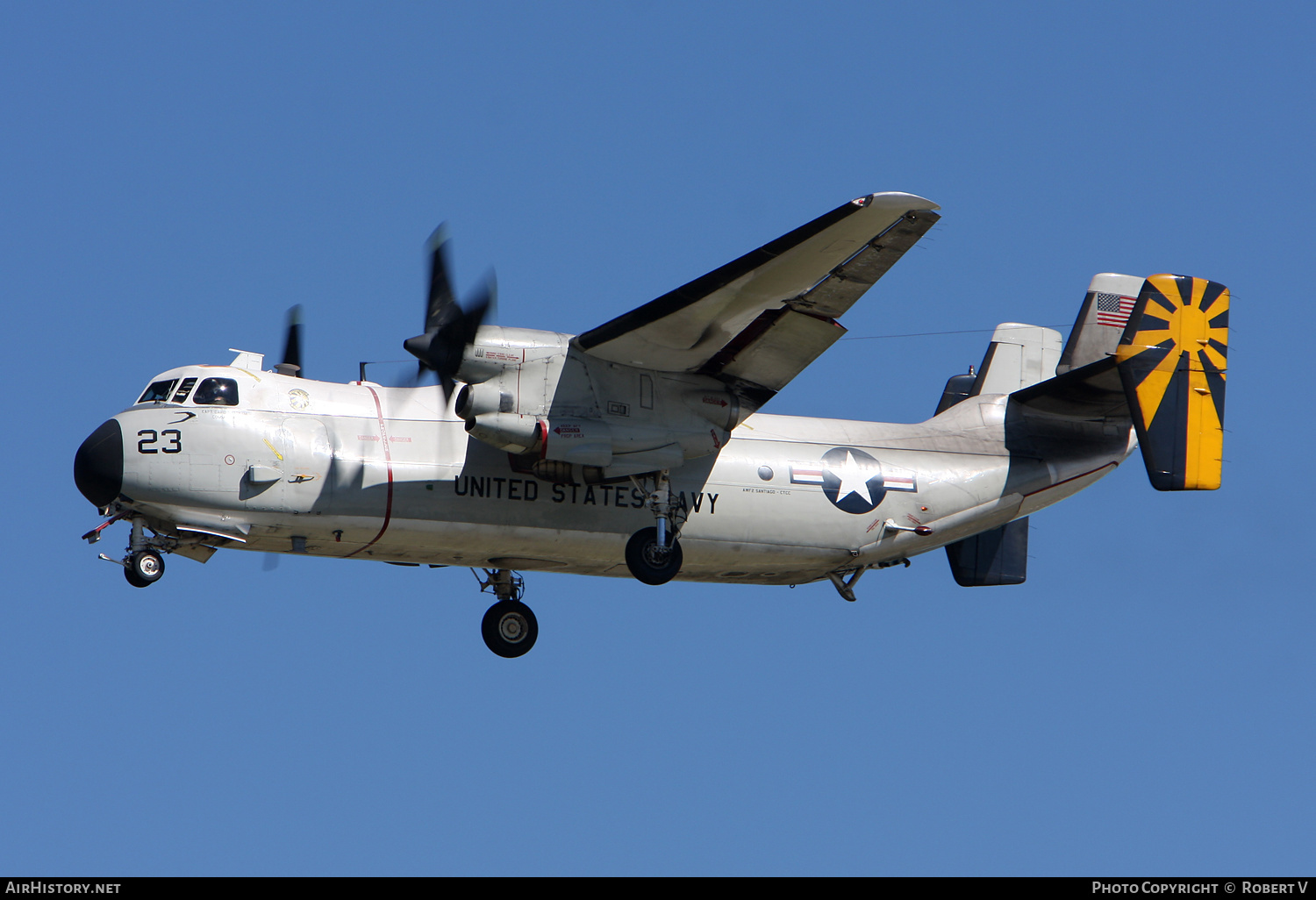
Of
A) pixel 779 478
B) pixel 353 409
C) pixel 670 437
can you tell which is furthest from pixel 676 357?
pixel 353 409

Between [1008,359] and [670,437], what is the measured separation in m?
6.68

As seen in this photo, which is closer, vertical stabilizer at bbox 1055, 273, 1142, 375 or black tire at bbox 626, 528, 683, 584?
black tire at bbox 626, 528, 683, 584

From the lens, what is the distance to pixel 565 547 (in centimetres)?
1923

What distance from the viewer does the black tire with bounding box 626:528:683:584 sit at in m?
19.0

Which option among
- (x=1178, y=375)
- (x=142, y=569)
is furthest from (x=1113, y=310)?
(x=142, y=569)

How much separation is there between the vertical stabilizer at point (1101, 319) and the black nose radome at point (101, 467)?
12948 millimetres

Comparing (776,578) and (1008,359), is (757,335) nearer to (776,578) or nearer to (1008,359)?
(776,578)

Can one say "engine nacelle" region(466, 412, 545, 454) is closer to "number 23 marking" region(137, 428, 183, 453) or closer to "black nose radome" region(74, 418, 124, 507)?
"number 23 marking" region(137, 428, 183, 453)

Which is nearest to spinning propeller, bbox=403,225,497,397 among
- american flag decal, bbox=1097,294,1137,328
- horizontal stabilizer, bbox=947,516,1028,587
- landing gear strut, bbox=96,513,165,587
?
landing gear strut, bbox=96,513,165,587

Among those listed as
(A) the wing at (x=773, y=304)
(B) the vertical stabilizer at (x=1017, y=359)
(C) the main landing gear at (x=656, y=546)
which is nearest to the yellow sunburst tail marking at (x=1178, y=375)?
(B) the vertical stabilizer at (x=1017, y=359)

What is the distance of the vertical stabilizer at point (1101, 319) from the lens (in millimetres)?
22781

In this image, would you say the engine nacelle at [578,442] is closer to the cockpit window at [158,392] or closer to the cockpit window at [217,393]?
the cockpit window at [217,393]

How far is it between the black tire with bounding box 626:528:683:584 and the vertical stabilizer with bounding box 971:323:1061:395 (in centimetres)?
613

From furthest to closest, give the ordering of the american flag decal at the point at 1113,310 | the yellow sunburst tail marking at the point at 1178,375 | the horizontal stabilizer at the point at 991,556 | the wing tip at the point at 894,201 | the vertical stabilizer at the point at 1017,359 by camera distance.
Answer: the american flag decal at the point at 1113,310 → the vertical stabilizer at the point at 1017,359 → the horizontal stabilizer at the point at 991,556 → the yellow sunburst tail marking at the point at 1178,375 → the wing tip at the point at 894,201
